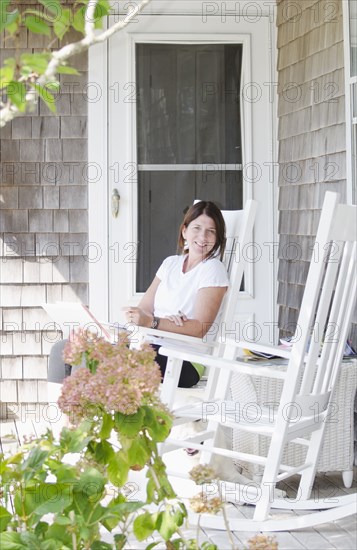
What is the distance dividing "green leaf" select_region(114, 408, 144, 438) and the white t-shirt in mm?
2106

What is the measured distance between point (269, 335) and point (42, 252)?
1.31 metres

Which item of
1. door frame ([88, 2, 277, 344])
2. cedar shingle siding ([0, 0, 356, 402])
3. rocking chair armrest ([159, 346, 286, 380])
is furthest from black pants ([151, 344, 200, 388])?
door frame ([88, 2, 277, 344])

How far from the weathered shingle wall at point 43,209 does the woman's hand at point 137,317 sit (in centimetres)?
124

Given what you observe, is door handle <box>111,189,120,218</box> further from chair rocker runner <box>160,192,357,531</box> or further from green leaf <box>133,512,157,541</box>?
green leaf <box>133,512,157,541</box>

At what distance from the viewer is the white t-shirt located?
148 inches

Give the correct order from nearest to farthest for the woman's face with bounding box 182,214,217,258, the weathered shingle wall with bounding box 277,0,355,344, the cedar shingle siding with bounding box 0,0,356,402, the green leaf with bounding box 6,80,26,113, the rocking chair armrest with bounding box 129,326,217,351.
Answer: the green leaf with bounding box 6,80,26,113 → the rocking chair armrest with bounding box 129,326,217,351 → the woman's face with bounding box 182,214,217,258 → the weathered shingle wall with bounding box 277,0,355,344 → the cedar shingle siding with bounding box 0,0,356,402

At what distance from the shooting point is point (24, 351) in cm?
492

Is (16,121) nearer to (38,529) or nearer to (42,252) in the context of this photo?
(42,252)

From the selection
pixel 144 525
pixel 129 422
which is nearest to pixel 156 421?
pixel 129 422

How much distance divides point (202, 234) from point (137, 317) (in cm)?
48

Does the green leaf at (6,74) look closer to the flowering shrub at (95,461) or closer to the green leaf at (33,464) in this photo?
the flowering shrub at (95,461)

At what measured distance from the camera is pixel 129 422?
1649 mm

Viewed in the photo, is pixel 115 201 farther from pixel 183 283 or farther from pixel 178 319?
pixel 178 319

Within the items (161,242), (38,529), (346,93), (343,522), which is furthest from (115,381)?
(161,242)
